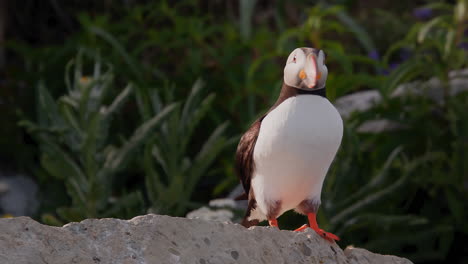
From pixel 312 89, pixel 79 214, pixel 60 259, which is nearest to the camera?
pixel 60 259

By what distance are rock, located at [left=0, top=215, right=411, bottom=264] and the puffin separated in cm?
18

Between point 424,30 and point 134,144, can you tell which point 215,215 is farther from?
point 424,30

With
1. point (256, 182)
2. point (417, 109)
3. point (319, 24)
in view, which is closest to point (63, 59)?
point (319, 24)

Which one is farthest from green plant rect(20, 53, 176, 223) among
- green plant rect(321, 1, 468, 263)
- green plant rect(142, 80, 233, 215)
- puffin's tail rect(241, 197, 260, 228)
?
puffin's tail rect(241, 197, 260, 228)

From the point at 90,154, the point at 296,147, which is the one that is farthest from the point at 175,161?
the point at 296,147

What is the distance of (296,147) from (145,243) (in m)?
0.52

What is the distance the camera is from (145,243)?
69.4 inches

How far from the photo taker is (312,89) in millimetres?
2016

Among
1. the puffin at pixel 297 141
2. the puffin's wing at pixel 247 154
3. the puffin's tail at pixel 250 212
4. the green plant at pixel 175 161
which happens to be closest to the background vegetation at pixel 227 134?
the green plant at pixel 175 161

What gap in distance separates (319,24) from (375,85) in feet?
1.58

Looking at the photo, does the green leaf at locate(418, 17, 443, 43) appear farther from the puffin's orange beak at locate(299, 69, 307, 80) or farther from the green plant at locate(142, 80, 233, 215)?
the puffin's orange beak at locate(299, 69, 307, 80)

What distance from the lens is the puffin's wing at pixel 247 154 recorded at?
2234 mm

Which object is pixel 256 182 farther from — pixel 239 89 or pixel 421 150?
pixel 239 89

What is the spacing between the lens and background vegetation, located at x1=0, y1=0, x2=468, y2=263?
376cm
